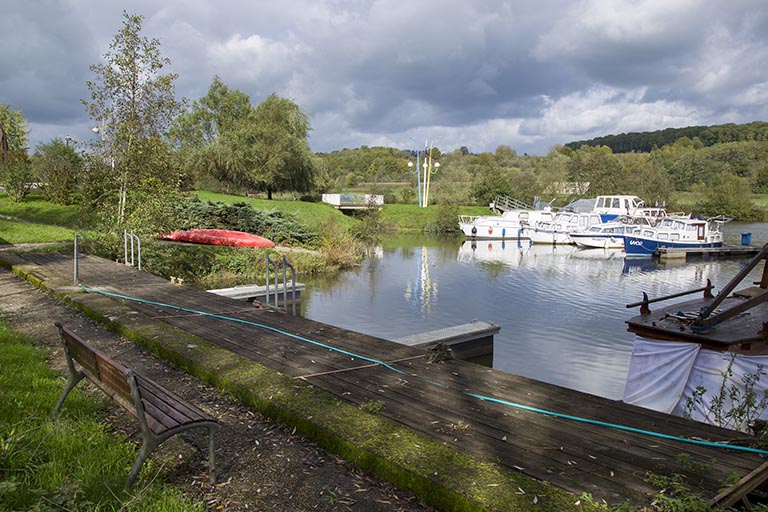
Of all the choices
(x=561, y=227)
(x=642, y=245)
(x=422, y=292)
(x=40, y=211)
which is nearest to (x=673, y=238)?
(x=642, y=245)

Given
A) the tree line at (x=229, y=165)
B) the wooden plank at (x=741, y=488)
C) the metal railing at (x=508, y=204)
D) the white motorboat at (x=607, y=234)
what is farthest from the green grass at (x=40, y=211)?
the metal railing at (x=508, y=204)

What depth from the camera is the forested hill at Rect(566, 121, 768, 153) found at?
101m

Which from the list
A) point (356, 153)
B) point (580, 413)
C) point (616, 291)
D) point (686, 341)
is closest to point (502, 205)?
point (616, 291)

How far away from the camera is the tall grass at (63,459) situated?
2.77 meters

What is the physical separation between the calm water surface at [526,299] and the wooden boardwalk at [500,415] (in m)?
5.34

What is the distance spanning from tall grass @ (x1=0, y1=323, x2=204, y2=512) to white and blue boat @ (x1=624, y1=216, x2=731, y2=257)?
3175 centimetres

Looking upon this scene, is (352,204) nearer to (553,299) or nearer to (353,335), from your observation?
(553,299)

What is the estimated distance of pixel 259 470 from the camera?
3422mm

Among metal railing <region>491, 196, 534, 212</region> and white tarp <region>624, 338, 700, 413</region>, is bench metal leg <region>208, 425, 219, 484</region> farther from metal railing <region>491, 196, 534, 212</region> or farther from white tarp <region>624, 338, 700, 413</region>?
metal railing <region>491, 196, 534, 212</region>

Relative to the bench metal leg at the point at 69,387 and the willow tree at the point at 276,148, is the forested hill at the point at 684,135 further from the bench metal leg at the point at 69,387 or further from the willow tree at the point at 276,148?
the bench metal leg at the point at 69,387

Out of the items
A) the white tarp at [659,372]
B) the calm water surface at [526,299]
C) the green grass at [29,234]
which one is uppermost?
Answer: the green grass at [29,234]

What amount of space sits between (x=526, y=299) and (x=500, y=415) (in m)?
13.9

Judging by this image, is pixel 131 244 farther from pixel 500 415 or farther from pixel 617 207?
pixel 617 207

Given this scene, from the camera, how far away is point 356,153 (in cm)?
11869
